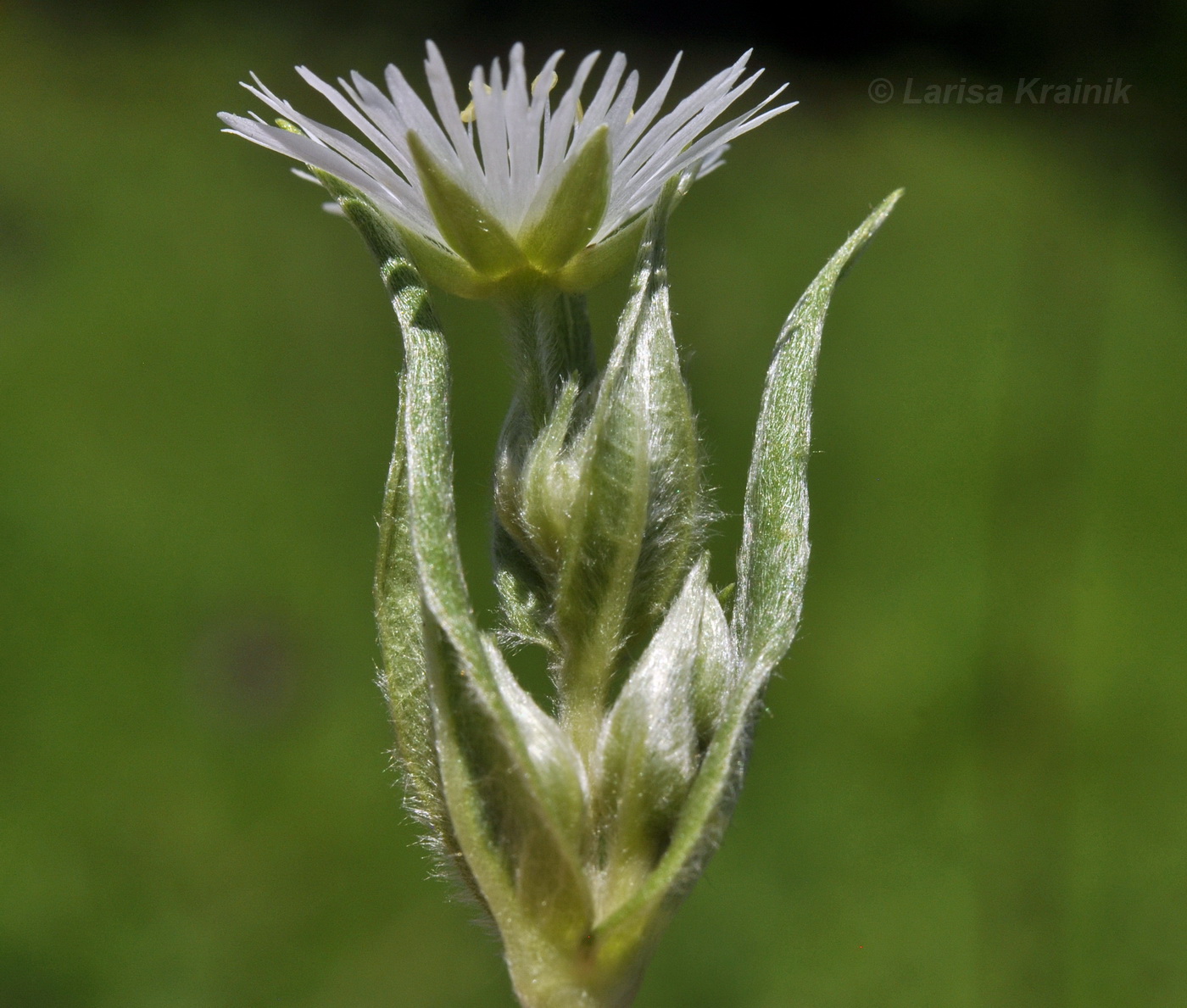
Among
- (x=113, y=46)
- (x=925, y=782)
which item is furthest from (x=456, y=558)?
(x=113, y=46)

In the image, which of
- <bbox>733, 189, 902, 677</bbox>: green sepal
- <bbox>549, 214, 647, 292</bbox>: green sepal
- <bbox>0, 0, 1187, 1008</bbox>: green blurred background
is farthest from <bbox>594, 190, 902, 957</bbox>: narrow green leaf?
<bbox>0, 0, 1187, 1008</bbox>: green blurred background

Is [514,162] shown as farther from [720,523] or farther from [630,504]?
[720,523]

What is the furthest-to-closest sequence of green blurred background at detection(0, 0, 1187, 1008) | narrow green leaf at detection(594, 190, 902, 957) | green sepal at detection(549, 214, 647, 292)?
green blurred background at detection(0, 0, 1187, 1008)
green sepal at detection(549, 214, 647, 292)
narrow green leaf at detection(594, 190, 902, 957)

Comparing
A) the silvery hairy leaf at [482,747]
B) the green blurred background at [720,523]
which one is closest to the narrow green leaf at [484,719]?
the silvery hairy leaf at [482,747]

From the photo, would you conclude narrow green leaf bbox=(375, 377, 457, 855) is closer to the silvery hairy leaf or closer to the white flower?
the silvery hairy leaf

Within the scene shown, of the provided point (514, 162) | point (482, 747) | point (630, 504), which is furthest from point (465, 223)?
point (482, 747)

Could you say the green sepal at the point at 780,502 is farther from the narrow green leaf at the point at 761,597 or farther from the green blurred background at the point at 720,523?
the green blurred background at the point at 720,523

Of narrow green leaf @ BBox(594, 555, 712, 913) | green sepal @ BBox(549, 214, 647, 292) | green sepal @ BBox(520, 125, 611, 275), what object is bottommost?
narrow green leaf @ BBox(594, 555, 712, 913)
